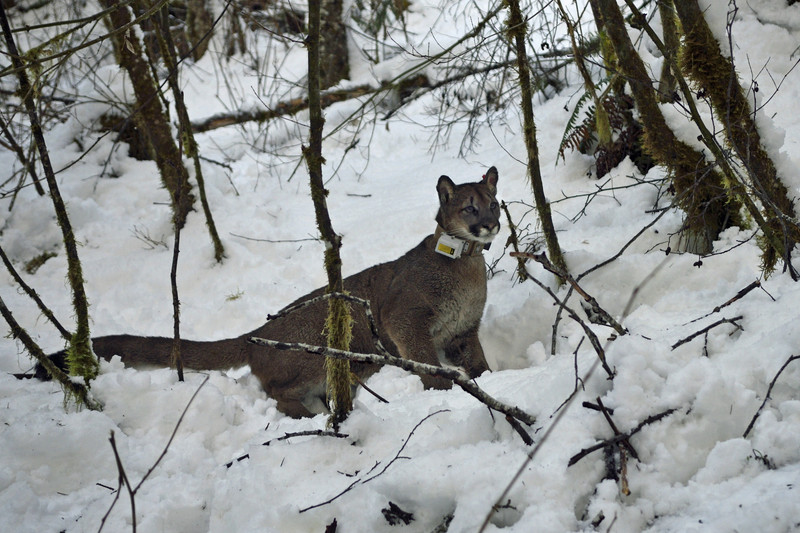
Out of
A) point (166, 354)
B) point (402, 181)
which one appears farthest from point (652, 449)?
point (402, 181)

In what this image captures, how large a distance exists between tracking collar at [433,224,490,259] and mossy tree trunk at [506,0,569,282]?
1.48 feet

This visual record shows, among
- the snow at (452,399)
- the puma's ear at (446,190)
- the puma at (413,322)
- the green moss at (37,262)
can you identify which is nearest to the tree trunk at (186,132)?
the snow at (452,399)

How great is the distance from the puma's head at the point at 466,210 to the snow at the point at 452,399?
24.0 inches

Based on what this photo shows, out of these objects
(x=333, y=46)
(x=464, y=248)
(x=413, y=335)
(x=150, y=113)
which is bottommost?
(x=413, y=335)

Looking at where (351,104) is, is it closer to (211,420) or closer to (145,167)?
(145,167)

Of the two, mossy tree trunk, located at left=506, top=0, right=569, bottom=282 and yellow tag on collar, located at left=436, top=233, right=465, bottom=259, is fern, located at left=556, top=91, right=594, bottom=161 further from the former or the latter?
yellow tag on collar, located at left=436, top=233, right=465, bottom=259

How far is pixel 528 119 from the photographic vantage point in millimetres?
4418

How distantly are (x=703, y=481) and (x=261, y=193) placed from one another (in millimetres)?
6879

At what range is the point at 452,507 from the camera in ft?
6.97

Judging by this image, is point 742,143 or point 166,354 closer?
point 742,143

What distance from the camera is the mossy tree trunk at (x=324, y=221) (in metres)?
2.70

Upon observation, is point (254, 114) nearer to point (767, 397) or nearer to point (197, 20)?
point (197, 20)

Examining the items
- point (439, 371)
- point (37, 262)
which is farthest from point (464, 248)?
point (37, 262)

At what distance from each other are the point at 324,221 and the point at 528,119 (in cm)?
218
